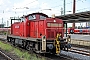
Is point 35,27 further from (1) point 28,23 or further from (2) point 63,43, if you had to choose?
(2) point 63,43

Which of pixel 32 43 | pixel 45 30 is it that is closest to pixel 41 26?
pixel 45 30

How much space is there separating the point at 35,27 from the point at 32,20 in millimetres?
767

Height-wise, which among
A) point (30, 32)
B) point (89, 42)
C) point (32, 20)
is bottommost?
point (89, 42)

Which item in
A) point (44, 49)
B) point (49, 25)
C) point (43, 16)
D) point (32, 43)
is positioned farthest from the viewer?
point (43, 16)

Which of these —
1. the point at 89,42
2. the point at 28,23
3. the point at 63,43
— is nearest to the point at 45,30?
the point at 63,43

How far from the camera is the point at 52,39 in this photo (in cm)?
1250

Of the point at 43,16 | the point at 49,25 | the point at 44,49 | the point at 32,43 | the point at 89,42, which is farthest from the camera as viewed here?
the point at 89,42

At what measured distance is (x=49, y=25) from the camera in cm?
1277

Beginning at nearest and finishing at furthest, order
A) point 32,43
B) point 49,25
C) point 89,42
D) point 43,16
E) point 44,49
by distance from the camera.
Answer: point 44,49 < point 49,25 < point 32,43 < point 43,16 < point 89,42

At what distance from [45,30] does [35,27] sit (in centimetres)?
158

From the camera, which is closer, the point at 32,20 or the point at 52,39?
the point at 52,39

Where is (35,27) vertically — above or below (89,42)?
above

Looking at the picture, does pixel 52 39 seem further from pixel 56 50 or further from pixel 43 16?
pixel 43 16

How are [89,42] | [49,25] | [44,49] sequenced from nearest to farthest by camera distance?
1. [44,49]
2. [49,25]
3. [89,42]
